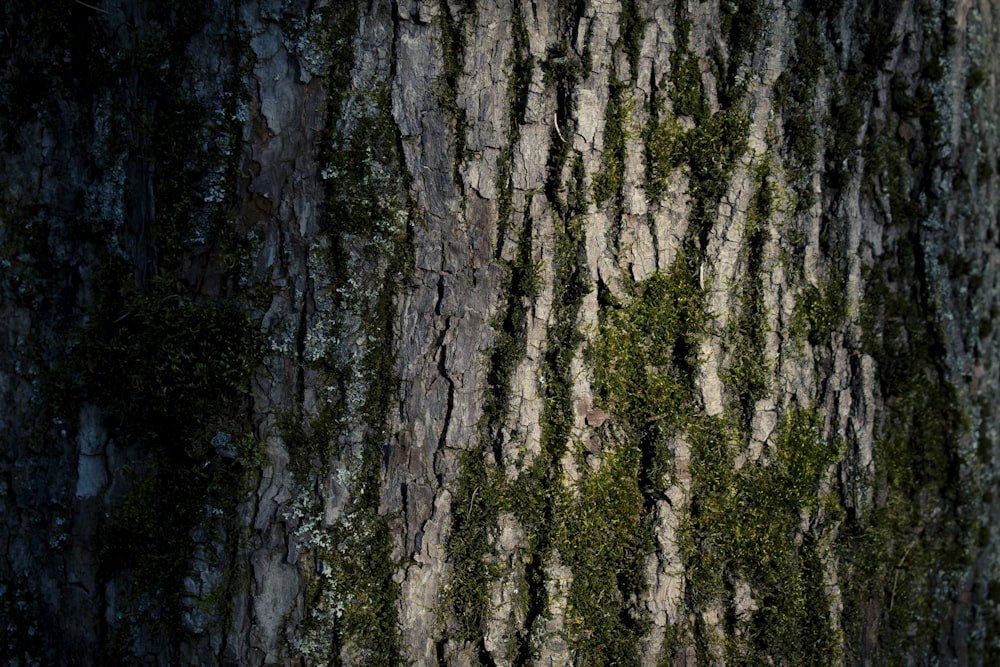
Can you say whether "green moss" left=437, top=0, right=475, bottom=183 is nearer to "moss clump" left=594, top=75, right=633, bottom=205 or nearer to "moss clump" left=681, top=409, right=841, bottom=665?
"moss clump" left=594, top=75, right=633, bottom=205

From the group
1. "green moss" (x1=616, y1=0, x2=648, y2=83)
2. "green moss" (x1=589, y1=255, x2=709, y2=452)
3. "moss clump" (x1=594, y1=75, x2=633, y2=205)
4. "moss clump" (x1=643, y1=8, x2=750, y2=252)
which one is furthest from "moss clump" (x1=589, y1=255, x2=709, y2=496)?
"green moss" (x1=616, y1=0, x2=648, y2=83)

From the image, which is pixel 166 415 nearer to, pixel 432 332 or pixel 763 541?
pixel 432 332

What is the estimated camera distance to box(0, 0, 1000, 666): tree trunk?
1600 mm

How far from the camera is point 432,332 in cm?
162

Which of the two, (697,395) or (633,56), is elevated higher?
(633,56)

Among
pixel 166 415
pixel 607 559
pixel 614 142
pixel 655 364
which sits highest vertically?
pixel 614 142

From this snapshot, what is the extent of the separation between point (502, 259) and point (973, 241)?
4.68ft

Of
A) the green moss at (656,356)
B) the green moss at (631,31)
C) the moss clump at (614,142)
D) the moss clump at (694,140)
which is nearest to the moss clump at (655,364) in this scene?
the green moss at (656,356)

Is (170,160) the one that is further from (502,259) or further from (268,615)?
(268,615)

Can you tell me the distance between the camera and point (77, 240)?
5.70 ft

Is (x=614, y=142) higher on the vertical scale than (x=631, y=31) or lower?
lower

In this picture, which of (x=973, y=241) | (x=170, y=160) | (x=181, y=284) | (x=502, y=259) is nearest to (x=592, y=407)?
(x=502, y=259)

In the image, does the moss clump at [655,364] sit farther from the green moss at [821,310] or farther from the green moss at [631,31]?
the green moss at [631,31]

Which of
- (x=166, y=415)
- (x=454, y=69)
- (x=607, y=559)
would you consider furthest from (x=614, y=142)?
(x=166, y=415)
